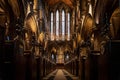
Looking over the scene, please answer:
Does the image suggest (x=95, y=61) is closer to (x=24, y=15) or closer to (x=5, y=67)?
(x=5, y=67)

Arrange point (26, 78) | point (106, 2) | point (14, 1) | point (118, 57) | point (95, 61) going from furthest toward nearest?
point (14, 1)
point (106, 2)
point (95, 61)
point (26, 78)
point (118, 57)

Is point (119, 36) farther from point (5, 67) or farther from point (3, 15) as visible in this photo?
point (5, 67)

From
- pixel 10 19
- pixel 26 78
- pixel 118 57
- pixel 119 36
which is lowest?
pixel 26 78

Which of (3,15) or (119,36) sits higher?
(3,15)

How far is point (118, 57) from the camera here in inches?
418

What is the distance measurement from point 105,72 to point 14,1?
32.6 feet

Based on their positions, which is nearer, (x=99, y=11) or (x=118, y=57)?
(x=118, y=57)

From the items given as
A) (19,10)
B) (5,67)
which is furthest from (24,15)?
(5,67)

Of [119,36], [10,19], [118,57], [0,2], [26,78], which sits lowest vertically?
[26,78]

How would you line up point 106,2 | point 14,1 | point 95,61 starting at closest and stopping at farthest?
point 95,61 → point 106,2 → point 14,1

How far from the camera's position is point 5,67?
10.7m

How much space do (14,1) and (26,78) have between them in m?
7.67

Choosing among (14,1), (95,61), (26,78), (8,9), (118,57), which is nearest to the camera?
(118,57)

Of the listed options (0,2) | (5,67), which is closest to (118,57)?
(5,67)
